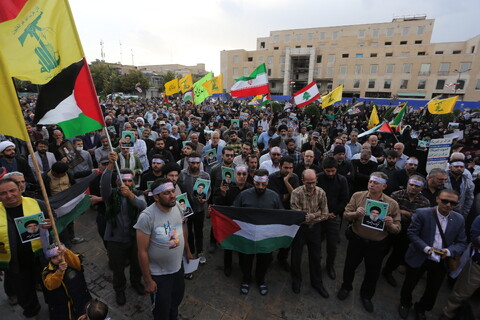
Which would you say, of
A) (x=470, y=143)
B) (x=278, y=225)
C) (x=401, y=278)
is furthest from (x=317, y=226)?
(x=470, y=143)

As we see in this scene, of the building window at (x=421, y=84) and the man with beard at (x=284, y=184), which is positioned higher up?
the building window at (x=421, y=84)

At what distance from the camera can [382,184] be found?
3.45 meters

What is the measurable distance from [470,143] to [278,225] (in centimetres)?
869

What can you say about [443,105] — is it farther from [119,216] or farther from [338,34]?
[338,34]

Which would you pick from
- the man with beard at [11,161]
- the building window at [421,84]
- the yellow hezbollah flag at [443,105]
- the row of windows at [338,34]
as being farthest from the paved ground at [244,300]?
the row of windows at [338,34]

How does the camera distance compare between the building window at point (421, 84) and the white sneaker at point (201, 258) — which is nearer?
the white sneaker at point (201, 258)

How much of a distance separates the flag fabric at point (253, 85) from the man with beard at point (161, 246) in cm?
925

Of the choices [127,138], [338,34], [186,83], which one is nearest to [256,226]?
[127,138]

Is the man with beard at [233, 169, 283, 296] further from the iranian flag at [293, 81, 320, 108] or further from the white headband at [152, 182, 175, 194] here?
the iranian flag at [293, 81, 320, 108]

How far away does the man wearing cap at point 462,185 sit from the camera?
4.67 meters

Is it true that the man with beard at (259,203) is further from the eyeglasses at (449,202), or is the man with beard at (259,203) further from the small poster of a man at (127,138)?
the small poster of a man at (127,138)

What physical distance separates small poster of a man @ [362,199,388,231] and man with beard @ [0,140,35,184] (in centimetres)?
652

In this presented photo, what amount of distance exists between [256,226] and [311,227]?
94 cm

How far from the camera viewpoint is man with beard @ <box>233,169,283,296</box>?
384 centimetres
